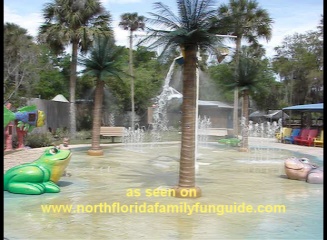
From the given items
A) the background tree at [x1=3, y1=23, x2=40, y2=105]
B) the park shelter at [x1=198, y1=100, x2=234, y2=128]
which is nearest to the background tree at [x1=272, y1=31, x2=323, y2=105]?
the park shelter at [x1=198, y1=100, x2=234, y2=128]

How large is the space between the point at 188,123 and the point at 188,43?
1.49m

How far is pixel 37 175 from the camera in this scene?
760 centimetres

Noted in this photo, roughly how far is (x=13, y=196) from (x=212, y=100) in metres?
36.8

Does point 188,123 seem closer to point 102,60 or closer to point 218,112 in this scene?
point 102,60

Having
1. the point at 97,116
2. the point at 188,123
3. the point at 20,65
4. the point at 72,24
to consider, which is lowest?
the point at 188,123

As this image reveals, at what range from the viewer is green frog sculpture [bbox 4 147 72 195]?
7559 mm

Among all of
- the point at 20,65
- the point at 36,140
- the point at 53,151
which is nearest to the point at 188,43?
the point at 53,151

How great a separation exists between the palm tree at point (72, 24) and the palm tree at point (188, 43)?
1599 centimetres

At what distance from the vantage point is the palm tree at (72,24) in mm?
22930

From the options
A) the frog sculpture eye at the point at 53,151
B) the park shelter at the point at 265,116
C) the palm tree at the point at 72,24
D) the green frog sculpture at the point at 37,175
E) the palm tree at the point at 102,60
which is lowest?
the green frog sculpture at the point at 37,175

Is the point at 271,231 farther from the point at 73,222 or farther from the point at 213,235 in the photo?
the point at 73,222

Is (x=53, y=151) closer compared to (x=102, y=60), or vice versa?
(x=53, y=151)

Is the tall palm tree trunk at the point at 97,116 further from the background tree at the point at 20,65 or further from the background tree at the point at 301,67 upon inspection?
the background tree at the point at 301,67

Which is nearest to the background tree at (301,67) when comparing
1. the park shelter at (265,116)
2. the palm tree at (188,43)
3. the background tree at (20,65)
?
the park shelter at (265,116)
